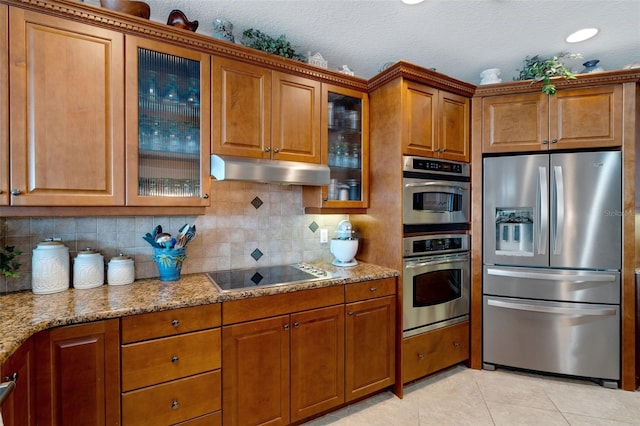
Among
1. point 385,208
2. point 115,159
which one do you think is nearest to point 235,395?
point 115,159

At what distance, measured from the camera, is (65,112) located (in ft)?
5.05

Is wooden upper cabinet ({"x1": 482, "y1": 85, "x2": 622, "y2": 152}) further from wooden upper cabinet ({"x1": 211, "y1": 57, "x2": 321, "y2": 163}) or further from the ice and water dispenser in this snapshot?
wooden upper cabinet ({"x1": 211, "y1": 57, "x2": 321, "y2": 163})

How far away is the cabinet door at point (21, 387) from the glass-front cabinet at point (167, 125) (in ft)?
2.64

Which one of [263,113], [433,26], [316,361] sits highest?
[433,26]

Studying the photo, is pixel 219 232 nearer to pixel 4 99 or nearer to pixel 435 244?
pixel 4 99

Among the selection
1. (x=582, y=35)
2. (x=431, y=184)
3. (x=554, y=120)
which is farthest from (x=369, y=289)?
(x=582, y=35)

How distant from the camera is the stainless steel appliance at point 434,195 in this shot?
2305mm

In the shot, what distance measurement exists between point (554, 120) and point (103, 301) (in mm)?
3289

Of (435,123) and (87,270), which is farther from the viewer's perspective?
(435,123)

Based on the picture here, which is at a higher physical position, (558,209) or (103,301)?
(558,209)

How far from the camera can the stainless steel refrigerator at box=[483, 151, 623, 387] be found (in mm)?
2363

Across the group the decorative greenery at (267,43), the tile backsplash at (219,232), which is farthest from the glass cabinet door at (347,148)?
the decorative greenery at (267,43)

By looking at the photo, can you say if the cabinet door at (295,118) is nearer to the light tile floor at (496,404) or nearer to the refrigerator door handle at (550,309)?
the light tile floor at (496,404)

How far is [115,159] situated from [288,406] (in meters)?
1.72
